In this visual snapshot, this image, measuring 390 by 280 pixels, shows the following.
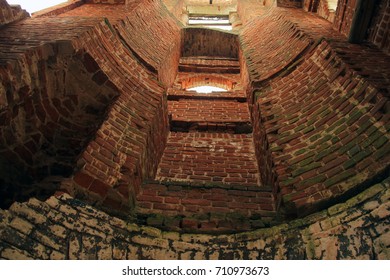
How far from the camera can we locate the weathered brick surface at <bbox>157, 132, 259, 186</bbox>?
152 inches

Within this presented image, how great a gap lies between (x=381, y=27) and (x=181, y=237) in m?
4.08

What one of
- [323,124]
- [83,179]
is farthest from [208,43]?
[83,179]

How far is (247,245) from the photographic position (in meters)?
2.37

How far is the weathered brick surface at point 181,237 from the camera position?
2.02m

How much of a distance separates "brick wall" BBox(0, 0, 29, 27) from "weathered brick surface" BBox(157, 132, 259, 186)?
2590 mm

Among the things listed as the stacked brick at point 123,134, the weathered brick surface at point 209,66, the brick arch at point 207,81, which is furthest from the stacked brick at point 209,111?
the weathered brick surface at point 209,66

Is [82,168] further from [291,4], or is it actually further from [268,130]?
[291,4]

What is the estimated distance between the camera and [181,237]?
2510mm

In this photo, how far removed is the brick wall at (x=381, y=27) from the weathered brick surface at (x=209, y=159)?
2237 millimetres

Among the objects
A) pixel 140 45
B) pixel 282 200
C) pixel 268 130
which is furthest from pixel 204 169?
pixel 140 45

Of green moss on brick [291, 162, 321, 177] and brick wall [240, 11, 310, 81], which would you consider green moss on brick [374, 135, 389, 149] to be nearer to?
green moss on brick [291, 162, 321, 177]

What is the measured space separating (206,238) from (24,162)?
192cm

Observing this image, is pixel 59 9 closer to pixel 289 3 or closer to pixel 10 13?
pixel 10 13

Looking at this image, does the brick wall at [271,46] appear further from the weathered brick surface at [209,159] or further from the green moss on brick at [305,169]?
the green moss on brick at [305,169]
